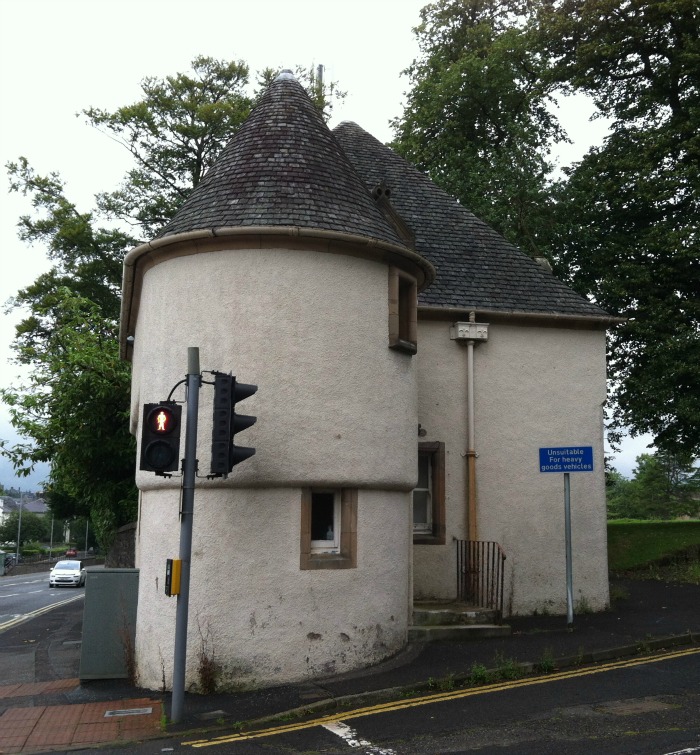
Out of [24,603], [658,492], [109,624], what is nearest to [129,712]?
[109,624]

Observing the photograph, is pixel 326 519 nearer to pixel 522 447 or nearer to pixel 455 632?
pixel 455 632

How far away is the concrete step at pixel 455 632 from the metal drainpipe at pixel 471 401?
2760mm

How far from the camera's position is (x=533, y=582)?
15375 mm

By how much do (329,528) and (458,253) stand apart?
812 centimetres

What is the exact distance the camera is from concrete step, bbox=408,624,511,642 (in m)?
11.9

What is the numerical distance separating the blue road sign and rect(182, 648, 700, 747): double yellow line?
10.0 ft

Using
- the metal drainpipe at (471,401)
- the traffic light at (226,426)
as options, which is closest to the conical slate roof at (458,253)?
the metal drainpipe at (471,401)

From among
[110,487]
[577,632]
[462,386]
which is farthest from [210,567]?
[110,487]

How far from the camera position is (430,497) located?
50.2ft

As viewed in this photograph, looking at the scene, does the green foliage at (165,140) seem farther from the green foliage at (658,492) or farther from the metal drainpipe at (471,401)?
the green foliage at (658,492)

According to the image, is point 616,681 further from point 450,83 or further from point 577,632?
point 450,83

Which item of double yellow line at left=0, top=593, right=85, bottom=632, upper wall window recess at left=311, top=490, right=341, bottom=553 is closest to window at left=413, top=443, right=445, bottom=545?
upper wall window recess at left=311, top=490, right=341, bottom=553

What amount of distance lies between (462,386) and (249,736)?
885cm

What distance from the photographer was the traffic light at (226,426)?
8641 millimetres
